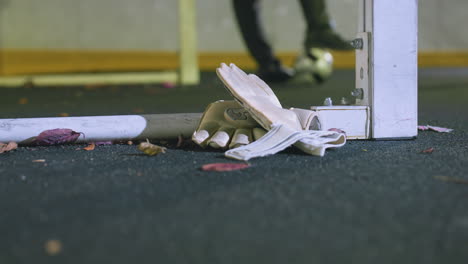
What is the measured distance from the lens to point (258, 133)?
1267 mm

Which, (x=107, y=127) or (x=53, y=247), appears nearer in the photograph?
(x=53, y=247)

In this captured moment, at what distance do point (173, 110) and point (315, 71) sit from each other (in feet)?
5.50

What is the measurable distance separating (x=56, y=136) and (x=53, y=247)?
0.79 metres

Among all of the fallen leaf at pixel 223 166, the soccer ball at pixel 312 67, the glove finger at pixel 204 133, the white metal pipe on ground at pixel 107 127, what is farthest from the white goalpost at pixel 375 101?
the soccer ball at pixel 312 67

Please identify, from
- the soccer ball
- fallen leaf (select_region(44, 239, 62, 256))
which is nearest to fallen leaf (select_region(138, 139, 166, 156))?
fallen leaf (select_region(44, 239, 62, 256))

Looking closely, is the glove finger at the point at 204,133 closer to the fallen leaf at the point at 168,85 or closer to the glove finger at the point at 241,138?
the glove finger at the point at 241,138

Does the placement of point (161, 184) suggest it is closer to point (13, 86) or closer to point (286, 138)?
point (286, 138)

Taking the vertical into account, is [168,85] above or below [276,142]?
below

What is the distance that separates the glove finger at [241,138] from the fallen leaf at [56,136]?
16.6 inches

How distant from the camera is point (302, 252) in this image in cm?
58

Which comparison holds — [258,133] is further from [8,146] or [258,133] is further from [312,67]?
[312,67]

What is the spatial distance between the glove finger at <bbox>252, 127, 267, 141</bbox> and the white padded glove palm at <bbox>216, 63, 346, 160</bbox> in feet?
0.07

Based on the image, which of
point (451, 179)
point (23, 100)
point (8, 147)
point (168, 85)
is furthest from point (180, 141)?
point (168, 85)

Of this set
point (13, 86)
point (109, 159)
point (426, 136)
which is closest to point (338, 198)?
point (109, 159)
